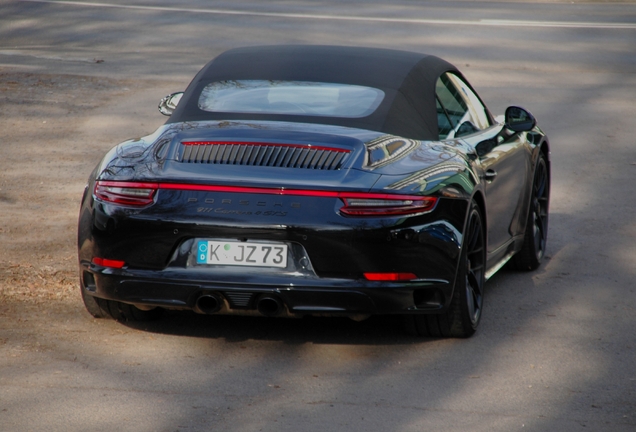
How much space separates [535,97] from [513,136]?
8.32 m

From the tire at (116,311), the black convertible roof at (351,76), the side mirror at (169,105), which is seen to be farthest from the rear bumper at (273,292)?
the side mirror at (169,105)

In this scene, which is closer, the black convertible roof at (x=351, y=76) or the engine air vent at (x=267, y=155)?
the engine air vent at (x=267, y=155)

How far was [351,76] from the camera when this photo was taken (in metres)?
5.94

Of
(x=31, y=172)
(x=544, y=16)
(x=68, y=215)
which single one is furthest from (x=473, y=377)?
(x=544, y=16)

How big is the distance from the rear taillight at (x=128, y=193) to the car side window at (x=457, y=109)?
1.68 meters

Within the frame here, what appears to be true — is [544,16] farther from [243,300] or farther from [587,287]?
[243,300]

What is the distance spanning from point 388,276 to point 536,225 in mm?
2834

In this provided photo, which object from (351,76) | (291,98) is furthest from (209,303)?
(351,76)

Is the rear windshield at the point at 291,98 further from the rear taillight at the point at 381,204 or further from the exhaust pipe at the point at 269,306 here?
the exhaust pipe at the point at 269,306

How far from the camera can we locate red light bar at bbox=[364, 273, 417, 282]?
4949 mm

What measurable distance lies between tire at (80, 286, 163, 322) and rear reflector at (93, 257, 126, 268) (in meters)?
0.44

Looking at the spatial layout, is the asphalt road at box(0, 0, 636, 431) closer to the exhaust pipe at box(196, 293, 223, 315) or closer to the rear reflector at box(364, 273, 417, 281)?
the exhaust pipe at box(196, 293, 223, 315)

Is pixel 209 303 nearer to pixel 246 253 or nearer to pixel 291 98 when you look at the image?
pixel 246 253

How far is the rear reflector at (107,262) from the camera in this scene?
16.7 ft
